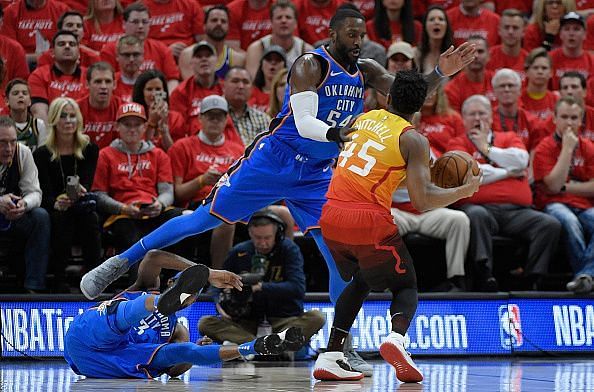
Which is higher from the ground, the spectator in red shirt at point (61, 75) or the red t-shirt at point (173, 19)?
Answer: the red t-shirt at point (173, 19)

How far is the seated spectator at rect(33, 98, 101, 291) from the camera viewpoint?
32.5 feet

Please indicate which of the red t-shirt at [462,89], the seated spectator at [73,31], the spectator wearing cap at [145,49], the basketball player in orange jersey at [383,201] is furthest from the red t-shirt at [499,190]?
the seated spectator at [73,31]

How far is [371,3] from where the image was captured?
46.2 feet

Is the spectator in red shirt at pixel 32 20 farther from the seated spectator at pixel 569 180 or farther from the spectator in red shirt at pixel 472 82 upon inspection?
the seated spectator at pixel 569 180

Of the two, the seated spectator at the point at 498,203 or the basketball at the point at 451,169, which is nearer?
the basketball at the point at 451,169

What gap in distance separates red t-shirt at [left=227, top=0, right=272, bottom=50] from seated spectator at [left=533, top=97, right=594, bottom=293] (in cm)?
406

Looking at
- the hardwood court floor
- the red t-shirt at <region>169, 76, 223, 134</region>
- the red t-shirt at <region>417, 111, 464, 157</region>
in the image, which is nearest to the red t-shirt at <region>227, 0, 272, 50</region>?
the red t-shirt at <region>169, 76, 223, 134</region>

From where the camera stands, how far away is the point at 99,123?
11.2m

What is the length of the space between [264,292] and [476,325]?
2004 mm

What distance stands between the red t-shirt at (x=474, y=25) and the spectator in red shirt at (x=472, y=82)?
109 centimetres

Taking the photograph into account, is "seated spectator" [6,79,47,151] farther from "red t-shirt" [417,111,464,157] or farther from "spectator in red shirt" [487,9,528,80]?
"spectator in red shirt" [487,9,528,80]

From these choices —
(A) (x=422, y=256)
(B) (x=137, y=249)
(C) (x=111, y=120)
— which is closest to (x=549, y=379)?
(B) (x=137, y=249)

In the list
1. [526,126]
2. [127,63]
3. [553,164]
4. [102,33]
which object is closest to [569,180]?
[553,164]

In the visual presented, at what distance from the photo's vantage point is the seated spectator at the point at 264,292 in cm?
948
